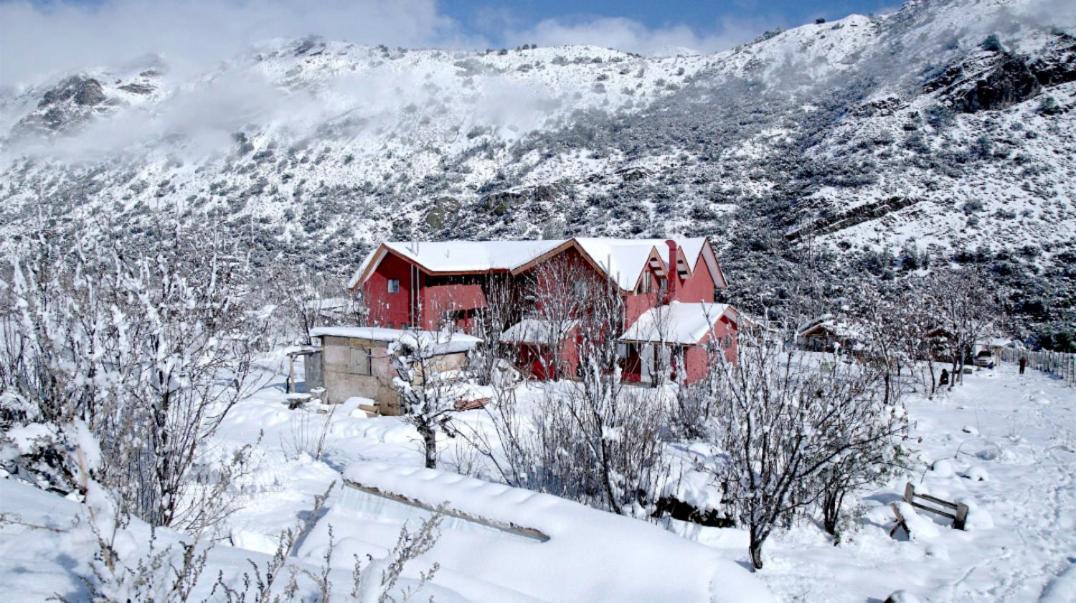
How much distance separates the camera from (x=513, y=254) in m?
27.9

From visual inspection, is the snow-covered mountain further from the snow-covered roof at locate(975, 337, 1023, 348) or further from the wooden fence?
the wooden fence

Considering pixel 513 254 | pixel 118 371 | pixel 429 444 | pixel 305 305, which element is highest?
pixel 513 254

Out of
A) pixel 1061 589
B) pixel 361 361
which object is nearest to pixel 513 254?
pixel 361 361

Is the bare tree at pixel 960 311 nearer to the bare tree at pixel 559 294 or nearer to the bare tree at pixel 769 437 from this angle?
the bare tree at pixel 559 294

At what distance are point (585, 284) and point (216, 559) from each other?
1944 cm

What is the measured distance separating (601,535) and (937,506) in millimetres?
9075

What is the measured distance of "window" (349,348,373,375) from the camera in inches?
738

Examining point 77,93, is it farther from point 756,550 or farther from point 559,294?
point 756,550

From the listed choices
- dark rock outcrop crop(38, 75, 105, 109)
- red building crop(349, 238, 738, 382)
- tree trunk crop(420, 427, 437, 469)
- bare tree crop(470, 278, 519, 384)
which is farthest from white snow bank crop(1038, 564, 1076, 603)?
dark rock outcrop crop(38, 75, 105, 109)

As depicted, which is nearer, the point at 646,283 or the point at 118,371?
the point at 118,371

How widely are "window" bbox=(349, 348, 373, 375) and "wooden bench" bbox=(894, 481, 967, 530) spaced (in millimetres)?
14397

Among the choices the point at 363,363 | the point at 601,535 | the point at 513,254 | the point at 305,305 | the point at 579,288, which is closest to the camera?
the point at 601,535

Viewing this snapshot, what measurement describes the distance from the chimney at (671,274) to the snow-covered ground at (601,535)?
11.6 m

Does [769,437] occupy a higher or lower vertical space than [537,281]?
lower
